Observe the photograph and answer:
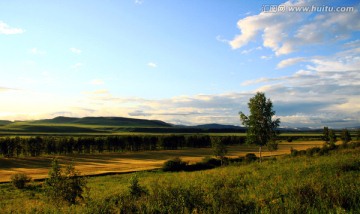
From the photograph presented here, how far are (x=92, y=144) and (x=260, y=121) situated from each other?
8886cm

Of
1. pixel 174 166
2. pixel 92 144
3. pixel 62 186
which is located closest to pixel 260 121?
pixel 174 166

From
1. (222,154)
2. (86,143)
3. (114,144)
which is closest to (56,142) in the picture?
(86,143)

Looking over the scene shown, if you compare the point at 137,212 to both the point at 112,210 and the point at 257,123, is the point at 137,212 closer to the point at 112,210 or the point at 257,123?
the point at 112,210

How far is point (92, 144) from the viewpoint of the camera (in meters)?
123

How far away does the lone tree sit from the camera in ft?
171

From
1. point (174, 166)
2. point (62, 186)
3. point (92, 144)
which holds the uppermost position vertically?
point (62, 186)

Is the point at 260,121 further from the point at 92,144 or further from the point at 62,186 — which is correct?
the point at 92,144

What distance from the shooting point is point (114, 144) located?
126312 millimetres

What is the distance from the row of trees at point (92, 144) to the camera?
346 ft

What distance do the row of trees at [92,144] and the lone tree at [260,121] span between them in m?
37.0

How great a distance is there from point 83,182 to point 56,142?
10413cm

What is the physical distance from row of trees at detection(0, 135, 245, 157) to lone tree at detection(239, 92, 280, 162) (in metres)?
37.0

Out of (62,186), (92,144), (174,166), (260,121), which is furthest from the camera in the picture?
(92,144)

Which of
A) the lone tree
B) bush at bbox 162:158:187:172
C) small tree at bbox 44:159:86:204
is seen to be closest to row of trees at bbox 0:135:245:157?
bush at bbox 162:158:187:172
